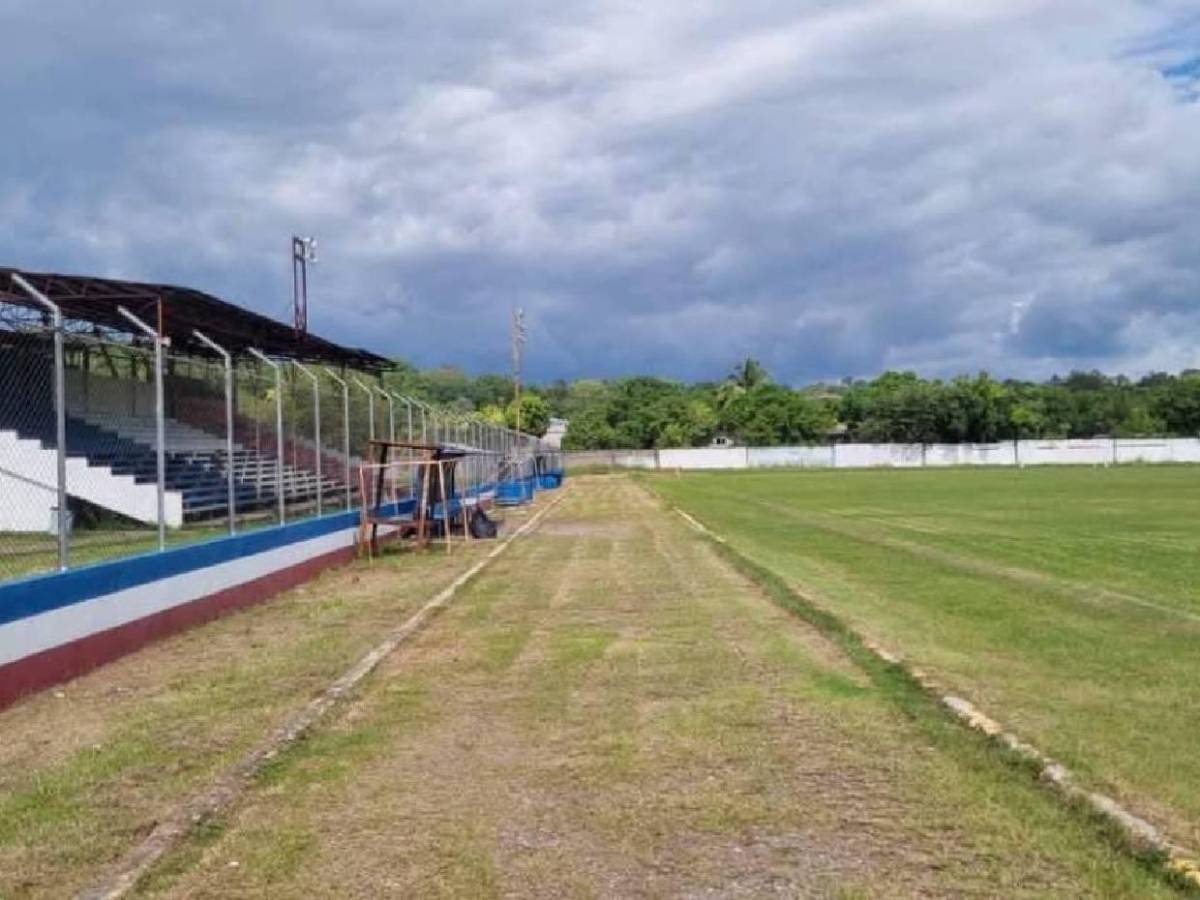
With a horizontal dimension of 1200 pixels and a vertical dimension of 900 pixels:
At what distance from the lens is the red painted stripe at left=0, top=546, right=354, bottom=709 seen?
30.7 feet

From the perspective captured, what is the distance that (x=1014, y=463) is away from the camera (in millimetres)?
108625

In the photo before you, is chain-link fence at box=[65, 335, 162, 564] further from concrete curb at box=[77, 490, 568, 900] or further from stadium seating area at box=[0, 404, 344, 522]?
concrete curb at box=[77, 490, 568, 900]

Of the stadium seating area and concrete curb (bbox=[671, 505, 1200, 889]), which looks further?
the stadium seating area

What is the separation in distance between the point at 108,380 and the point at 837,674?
23.2 metres

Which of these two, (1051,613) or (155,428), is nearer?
(1051,613)

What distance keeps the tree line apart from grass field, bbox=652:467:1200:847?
9382 cm

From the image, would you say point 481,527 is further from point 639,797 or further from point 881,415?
point 881,415

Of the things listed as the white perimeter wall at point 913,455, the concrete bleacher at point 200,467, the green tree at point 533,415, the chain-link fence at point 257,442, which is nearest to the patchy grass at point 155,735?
the chain-link fence at point 257,442

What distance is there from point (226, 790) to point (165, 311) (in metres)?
23.9

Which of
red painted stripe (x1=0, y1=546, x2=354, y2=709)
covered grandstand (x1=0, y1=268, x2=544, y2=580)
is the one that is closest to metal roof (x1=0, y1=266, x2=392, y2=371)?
covered grandstand (x1=0, y1=268, x2=544, y2=580)

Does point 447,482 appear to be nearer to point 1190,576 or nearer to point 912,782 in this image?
point 1190,576

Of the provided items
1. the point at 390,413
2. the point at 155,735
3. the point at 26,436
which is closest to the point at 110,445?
the point at 26,436

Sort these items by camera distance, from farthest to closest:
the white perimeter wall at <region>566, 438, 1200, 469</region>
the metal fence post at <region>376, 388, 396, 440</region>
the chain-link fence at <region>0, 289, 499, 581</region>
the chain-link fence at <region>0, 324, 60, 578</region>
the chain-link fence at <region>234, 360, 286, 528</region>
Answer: the white perimeter wall at <region>566, 438, 1200, 469</region> < the metal fence post at <region>376, 388, 396, 440</region> < the chain-link fence at <region>0, 324, 60, 578</region> < the chain-link fence at <region>0, 289, 499, 581</region> < the chain-link fence at <region>234, 360, 286, 528</region>

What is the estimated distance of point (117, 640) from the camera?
11320mm
